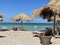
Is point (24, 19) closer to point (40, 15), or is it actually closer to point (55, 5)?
point (40, 15)

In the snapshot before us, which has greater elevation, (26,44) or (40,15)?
(40,15)

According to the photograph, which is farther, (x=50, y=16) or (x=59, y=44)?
(x=50, y=16)

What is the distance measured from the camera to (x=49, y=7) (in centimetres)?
1223

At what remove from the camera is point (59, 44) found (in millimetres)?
9328

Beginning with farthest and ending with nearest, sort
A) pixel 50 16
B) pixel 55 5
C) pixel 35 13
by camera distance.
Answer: pixel 50 16 → pixel 35 13 → pixel 55 5

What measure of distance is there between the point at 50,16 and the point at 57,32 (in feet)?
4.14

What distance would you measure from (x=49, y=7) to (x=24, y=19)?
6.98 m

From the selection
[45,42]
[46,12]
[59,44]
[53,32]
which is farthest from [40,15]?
[45,42]

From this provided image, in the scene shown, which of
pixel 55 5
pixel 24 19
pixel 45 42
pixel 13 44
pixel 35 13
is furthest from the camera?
pixel 24 19

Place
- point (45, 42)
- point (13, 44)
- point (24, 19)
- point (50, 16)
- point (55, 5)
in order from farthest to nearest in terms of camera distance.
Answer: point (24, 19) → point (50, 16) → point (55, 5) → point (13, 44) → point (45, 42)

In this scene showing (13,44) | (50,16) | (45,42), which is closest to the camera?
(45,42)

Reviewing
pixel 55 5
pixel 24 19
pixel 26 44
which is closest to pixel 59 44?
pixel 26 44

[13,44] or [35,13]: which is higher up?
[35,13]

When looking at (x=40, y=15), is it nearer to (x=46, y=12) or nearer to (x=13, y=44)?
(x=46, y=12)
